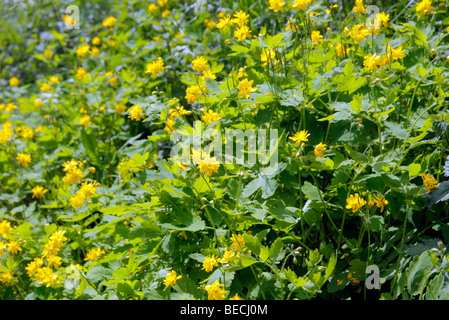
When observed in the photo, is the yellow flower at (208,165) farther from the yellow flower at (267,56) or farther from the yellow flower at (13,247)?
the yellow flower at (13,247)

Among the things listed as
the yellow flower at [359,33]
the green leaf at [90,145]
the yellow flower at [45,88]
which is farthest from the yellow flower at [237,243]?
the yellow flower at [45,88]

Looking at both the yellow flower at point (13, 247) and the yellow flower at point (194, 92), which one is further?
the yellow flower at point (13, 247)

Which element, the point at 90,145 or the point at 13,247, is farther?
the point at 90,145

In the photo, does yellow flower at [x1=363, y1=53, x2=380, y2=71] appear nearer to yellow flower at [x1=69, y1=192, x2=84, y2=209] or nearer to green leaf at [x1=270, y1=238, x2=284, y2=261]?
green leaf at [x1=270, y1=238, x2=284, y2=261]

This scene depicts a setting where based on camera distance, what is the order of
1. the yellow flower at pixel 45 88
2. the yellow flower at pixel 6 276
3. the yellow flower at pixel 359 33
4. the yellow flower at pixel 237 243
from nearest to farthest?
the yellow flower at pixel 237 243, the yellow flower at pixel 359 33, the yellow flower at pixel 6 276, the yellow flower at pixel 45 88

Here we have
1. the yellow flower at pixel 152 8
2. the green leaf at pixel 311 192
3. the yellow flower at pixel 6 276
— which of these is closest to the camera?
the green leaf at pixel 311 192

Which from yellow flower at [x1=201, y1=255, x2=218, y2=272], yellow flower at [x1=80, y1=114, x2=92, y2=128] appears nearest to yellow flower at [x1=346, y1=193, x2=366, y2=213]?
yellow flower at [x1=201, y1=255, x2=218, y2=272]

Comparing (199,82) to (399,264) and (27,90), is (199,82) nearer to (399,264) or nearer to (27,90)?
(399,264)

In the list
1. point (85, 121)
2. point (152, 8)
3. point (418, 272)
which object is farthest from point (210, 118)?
point (152, 8)

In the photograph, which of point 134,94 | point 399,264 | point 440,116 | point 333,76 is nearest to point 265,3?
point 134,94

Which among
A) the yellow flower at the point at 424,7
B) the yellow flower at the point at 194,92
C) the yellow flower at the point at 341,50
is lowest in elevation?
the yellow flower at the point at 194,92

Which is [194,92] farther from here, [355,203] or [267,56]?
[355,203]

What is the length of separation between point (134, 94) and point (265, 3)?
1.09 meters

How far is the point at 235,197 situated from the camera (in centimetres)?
170
